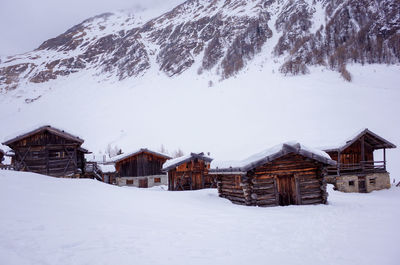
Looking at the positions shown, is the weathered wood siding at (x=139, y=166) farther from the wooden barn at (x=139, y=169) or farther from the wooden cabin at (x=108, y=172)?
the wooden cabin at (x=108, y=172)

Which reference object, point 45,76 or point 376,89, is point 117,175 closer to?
point 376,89

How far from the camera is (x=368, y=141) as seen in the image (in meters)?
25.3

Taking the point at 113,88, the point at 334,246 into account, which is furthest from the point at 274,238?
the point at 113,88

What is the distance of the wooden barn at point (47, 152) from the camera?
2161cm

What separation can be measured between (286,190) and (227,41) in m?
70.9

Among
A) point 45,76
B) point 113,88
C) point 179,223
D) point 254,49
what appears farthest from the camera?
point 45,76

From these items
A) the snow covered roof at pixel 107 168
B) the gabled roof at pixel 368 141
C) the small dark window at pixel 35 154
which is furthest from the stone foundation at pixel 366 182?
the small dark window at pixel 35 154

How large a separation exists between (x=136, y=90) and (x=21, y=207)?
66.7m

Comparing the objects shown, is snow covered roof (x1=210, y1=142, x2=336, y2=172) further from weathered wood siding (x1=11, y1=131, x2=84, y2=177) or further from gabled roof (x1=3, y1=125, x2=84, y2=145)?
weathered wood siding (x1=11, y1=131, x2=84, y2=177)

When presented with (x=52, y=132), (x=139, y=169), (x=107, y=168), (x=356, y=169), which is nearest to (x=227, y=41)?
(x=139, y=169)

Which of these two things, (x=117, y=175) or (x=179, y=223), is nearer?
(x=179, y=223)

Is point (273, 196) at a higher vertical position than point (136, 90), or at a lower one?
lower

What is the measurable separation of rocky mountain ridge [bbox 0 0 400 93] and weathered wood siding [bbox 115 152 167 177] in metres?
34.5

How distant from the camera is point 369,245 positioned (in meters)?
7.46
